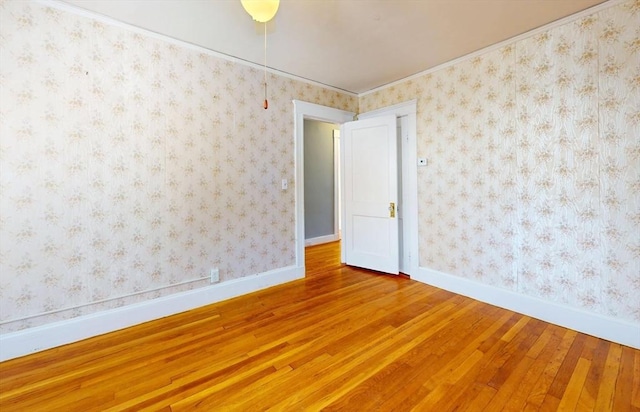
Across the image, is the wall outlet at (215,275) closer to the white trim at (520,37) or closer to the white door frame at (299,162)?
the white door frame at (299,162)

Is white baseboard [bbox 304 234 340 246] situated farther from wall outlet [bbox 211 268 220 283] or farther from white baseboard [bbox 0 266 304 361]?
wall outlet [bbox 211 268 220 283]

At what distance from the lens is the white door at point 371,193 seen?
367 centimetres

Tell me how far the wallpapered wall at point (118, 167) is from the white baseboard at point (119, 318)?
0.22 ft

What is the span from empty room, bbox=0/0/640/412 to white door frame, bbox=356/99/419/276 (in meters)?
0.12

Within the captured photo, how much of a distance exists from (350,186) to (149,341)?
3004 mm

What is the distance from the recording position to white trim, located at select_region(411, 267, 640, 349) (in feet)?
6.94

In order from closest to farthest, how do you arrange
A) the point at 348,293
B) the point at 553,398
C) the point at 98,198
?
the point at 553,398
the point at 98,198
the point at 348,293

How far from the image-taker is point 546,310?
8.18 ft

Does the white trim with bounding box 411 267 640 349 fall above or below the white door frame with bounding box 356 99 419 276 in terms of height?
below

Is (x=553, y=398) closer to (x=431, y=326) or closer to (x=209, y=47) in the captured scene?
(x=431, y=326)

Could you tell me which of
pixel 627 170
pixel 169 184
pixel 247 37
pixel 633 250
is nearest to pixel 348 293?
pixel 169 184

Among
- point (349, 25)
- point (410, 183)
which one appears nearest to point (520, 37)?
point (349, 25)

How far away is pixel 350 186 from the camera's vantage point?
4145 millimetres

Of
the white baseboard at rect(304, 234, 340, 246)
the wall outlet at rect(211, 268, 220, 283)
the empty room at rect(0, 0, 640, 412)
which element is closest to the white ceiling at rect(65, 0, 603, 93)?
the empty room at rect(0, 0, 640, 412)
